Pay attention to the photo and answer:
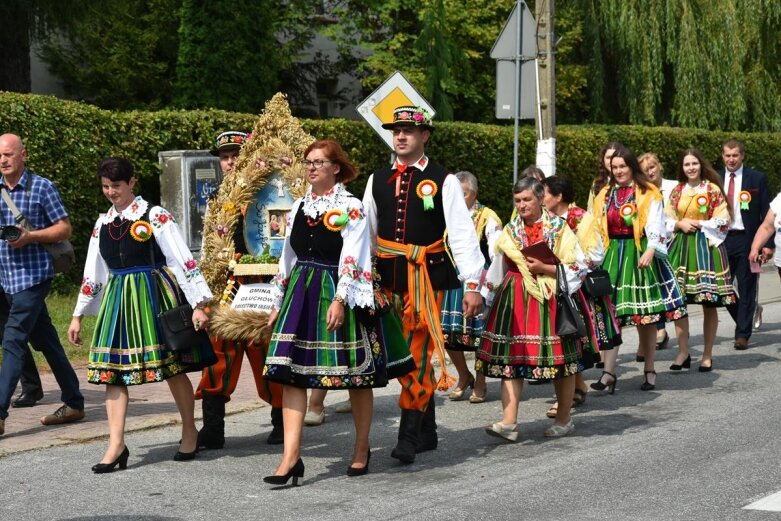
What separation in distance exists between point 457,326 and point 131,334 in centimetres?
302

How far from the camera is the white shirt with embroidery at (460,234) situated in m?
7.23

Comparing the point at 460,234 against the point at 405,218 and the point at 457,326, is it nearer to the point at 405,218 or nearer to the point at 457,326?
the point at 405,218

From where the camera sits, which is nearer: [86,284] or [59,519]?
[59,519]

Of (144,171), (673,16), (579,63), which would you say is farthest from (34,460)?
(579,63)

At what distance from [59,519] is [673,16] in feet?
75.9

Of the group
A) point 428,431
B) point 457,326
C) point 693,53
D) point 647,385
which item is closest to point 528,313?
point 428,431

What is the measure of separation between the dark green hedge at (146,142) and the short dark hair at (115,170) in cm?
656

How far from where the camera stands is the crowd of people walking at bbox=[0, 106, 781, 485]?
6.73m

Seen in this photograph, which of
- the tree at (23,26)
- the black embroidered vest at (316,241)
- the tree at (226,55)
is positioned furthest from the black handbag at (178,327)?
the tree at (226,55)

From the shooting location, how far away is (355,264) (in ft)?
21.9

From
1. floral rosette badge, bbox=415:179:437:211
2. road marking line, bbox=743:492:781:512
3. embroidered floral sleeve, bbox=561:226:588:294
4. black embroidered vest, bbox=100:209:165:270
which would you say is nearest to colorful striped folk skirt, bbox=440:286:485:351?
embroidered floral sleeve, bbox=561:226:588:294

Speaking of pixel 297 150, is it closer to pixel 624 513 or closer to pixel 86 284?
pixel 86 284

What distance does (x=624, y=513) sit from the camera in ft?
20.0

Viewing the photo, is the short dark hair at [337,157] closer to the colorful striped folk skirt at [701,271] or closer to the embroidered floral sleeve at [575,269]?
the embroidered floral sleeve at [575,269]
